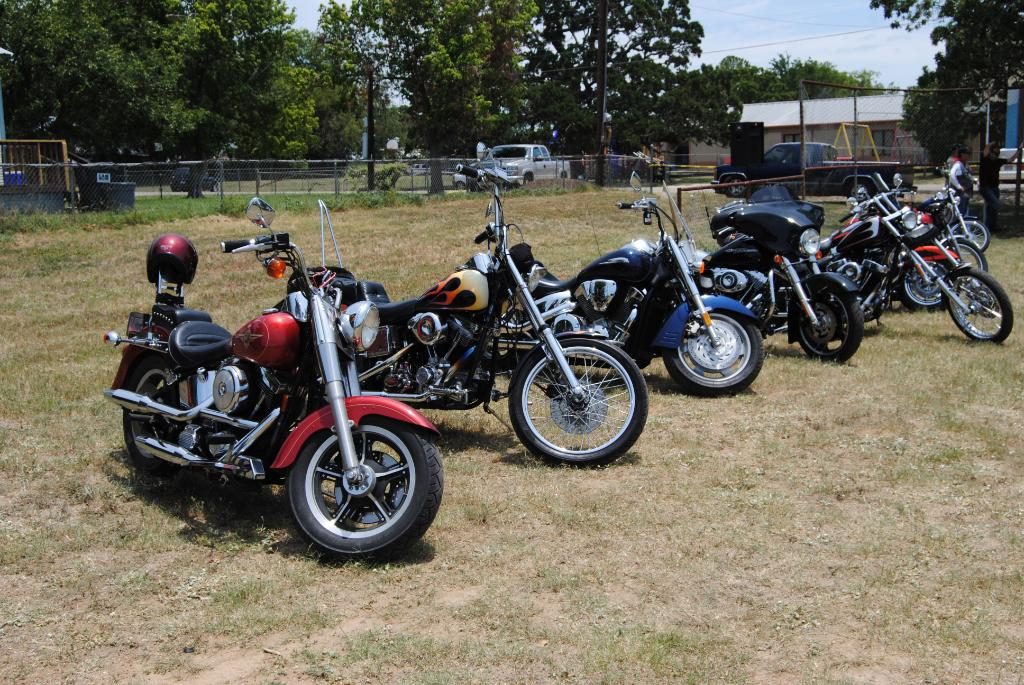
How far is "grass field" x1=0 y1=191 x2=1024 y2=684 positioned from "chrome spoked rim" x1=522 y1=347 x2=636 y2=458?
225mm

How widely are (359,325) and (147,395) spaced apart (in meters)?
1.83

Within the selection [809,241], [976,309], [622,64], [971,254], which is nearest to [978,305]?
[976,309]

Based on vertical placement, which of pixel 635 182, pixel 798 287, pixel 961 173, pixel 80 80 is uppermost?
pixel 80 80

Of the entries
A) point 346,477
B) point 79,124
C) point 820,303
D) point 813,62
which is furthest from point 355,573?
point 813,62

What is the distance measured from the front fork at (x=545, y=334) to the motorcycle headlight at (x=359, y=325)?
1436 millimetres

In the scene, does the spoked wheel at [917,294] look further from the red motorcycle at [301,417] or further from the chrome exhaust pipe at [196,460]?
the chrome exhaust pipe at [196,460]

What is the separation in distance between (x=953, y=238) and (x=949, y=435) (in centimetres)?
593

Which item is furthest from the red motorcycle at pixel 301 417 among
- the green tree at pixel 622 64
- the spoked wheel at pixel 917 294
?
the green tree at pixel 622 64

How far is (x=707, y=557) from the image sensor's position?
459cm

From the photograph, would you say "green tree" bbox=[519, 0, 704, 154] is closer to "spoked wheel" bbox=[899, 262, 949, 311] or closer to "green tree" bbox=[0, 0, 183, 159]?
"green tree" bbox=[0, 0, 183, 159]

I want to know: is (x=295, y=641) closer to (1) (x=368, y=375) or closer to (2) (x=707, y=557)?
(2) (x=707, y=557)

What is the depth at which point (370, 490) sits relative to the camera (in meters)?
4.38

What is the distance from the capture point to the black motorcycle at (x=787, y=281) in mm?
8414

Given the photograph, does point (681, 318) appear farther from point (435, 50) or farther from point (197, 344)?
point (435, 50)
